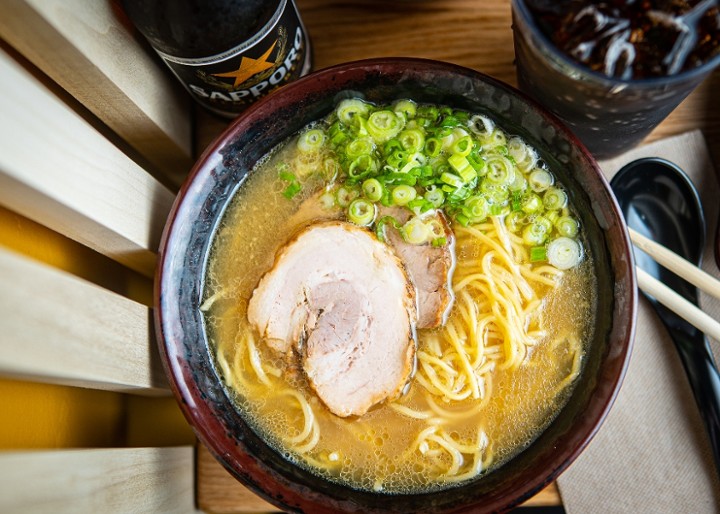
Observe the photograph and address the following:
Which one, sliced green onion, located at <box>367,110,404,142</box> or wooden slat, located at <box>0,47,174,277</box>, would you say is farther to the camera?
sliced green onion, located at <box>367,110,404,142</box>

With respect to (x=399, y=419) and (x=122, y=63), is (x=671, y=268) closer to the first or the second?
(x=399, y=419)

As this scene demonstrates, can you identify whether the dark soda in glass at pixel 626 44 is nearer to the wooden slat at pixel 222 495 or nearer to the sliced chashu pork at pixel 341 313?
the sliced chashu pork at pixel 341 313

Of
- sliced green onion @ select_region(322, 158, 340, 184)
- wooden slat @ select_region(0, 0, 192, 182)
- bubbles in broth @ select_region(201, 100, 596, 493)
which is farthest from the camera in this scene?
sliced green onion @ select_region(322, 158, 340, 184)

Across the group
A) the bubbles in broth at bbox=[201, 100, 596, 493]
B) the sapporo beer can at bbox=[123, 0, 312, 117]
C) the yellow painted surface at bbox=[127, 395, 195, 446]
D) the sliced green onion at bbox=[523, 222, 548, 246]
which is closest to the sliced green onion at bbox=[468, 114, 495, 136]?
the bubbles in broth at bbox=[201, 100, 596, 493]

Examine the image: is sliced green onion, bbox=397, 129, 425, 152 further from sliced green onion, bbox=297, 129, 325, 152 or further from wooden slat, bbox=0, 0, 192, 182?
wooden slat, bbox=0, 0, 192, 182

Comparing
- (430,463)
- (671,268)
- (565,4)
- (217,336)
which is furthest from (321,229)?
(671,268)

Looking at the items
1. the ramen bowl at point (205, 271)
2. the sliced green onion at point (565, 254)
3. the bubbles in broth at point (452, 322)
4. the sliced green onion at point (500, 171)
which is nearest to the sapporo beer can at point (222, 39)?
the ramen bowl at point (205, 271)
